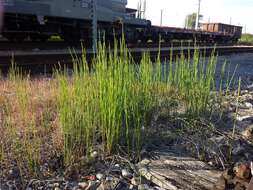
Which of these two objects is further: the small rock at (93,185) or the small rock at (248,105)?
the small rock at (248,105)

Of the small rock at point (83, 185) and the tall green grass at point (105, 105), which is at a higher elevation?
the tall green grass at point (105, 105)

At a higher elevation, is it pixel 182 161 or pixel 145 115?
pixel 145 115

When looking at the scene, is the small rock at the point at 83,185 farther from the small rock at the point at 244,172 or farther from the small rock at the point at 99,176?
the small rock at the point at 244,172

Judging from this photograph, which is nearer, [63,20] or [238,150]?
[238,150]

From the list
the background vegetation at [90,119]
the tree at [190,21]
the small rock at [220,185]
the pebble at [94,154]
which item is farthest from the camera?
the tree at [190,21]

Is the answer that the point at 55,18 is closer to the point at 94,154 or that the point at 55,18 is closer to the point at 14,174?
the point at 94,154

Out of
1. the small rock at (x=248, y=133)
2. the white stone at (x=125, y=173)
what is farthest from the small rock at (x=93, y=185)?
the small rock at (x=248, y=133)

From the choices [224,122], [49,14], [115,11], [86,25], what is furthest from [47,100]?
[115,11]

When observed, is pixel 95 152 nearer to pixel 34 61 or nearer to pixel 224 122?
pixel 224 122

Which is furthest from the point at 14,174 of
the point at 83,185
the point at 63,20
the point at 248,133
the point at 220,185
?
the point at 63,20

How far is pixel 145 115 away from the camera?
9.52ft

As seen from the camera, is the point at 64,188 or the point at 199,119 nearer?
the point at 64,188

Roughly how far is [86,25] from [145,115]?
425 inches

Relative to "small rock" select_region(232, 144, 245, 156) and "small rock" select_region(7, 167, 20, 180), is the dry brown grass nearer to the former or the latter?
"small rock" select_region(7, 167, 20, 180)
